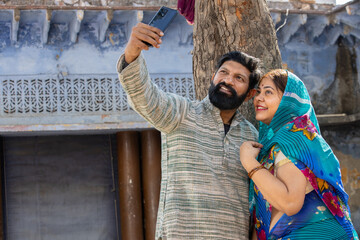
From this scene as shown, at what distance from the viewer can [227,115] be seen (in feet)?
9.18

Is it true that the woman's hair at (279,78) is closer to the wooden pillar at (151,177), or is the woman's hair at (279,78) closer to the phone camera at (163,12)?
the phone camera at (163,12)

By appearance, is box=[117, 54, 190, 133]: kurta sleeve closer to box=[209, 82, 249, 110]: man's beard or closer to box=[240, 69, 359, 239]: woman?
box=[209, 82, 249, 110]: man's beard

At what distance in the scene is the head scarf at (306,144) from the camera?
245 cm

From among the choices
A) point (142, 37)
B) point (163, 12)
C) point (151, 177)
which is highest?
point (163, 12)

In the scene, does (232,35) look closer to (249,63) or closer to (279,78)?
(249,63)

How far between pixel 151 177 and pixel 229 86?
205 inches

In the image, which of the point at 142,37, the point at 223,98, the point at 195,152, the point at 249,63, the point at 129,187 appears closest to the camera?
the point at 142,37

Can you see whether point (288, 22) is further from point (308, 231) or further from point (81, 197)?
point (308, 231)

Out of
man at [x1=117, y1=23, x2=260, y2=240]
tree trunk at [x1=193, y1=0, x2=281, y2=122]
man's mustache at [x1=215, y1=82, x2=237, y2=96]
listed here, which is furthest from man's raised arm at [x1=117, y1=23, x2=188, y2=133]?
tree trunk at [x1=193, y1=0, x2=281, y2=122]

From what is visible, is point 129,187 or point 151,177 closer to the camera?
point 151,177

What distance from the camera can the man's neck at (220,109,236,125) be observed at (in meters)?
2.78

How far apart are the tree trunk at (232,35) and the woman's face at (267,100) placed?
35.5 inches

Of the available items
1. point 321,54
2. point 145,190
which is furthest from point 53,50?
point 321,54

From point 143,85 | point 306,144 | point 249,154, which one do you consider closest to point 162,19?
point 143,85
